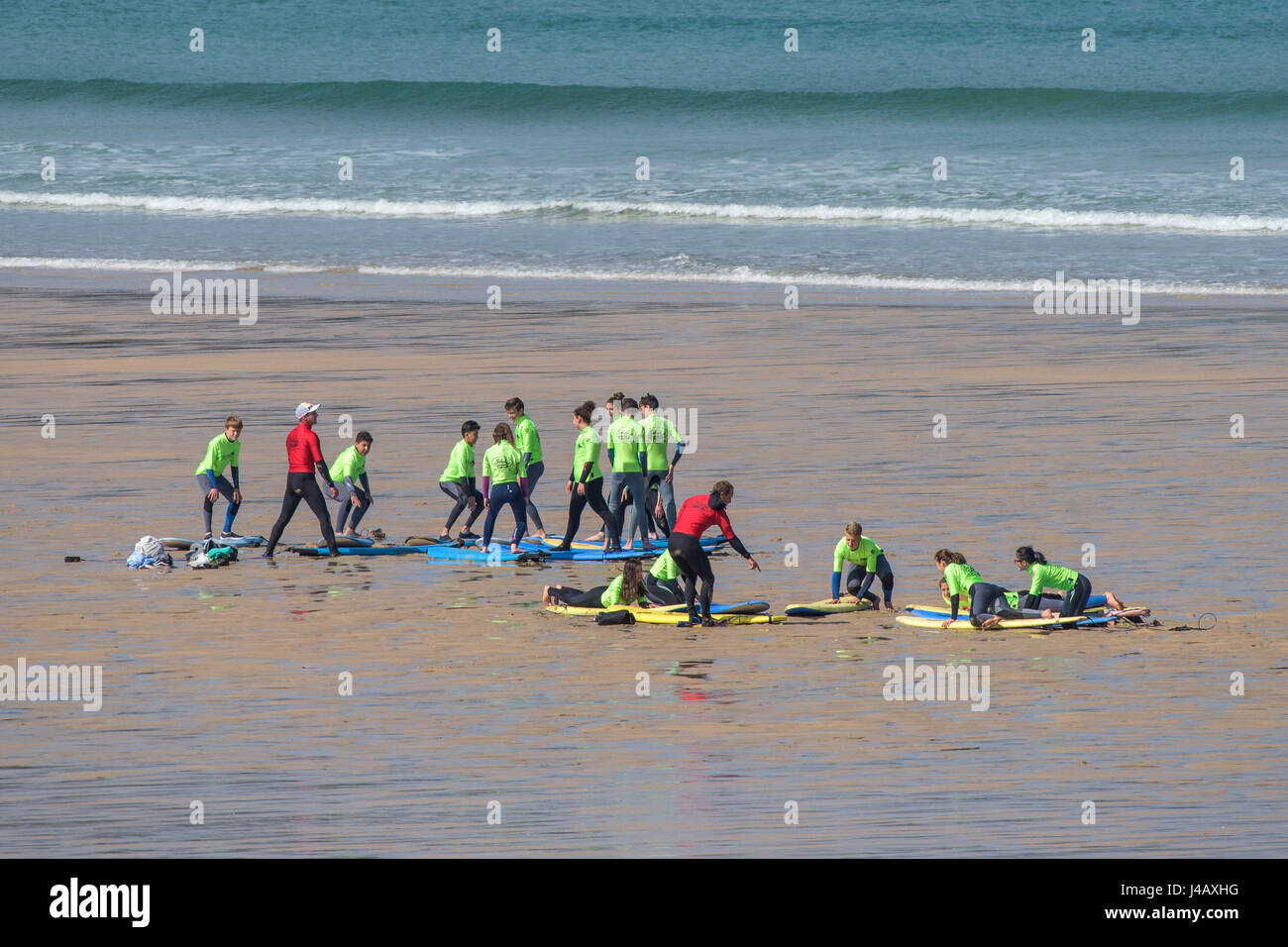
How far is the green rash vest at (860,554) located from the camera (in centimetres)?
1731

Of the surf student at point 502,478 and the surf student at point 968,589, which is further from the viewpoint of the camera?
the surf student at point 502,478

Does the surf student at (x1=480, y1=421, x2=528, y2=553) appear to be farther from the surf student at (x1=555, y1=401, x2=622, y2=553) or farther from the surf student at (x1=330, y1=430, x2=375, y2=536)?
the surf student at (x1=330, y1=430, x2=375, y2=536)

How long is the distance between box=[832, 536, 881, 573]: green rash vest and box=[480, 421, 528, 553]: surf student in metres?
4.11

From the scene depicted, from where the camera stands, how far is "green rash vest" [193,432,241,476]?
20203 mm

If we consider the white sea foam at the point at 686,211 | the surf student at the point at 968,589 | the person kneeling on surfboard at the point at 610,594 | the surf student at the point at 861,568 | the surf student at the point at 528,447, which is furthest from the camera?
the white sea foam at the point at 686,211

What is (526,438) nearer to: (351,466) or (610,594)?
→ (351,466)

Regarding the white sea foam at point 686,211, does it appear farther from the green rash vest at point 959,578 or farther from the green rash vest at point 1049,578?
the green rash vest at point 959,578

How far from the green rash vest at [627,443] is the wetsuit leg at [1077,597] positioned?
5.49 m

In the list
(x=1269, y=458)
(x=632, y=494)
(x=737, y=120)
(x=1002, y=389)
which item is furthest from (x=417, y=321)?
(x=737, y=120)

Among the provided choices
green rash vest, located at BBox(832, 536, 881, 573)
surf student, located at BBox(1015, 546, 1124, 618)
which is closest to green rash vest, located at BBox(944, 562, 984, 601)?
surf student, located at BBox(1015, 546, 1124, 618)

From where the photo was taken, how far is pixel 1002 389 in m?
27.8

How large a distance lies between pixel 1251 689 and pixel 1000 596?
277 cm

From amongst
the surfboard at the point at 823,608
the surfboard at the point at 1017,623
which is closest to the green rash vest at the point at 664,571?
the surfboard at the point at 823,608

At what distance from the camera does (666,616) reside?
17281 millimetres
